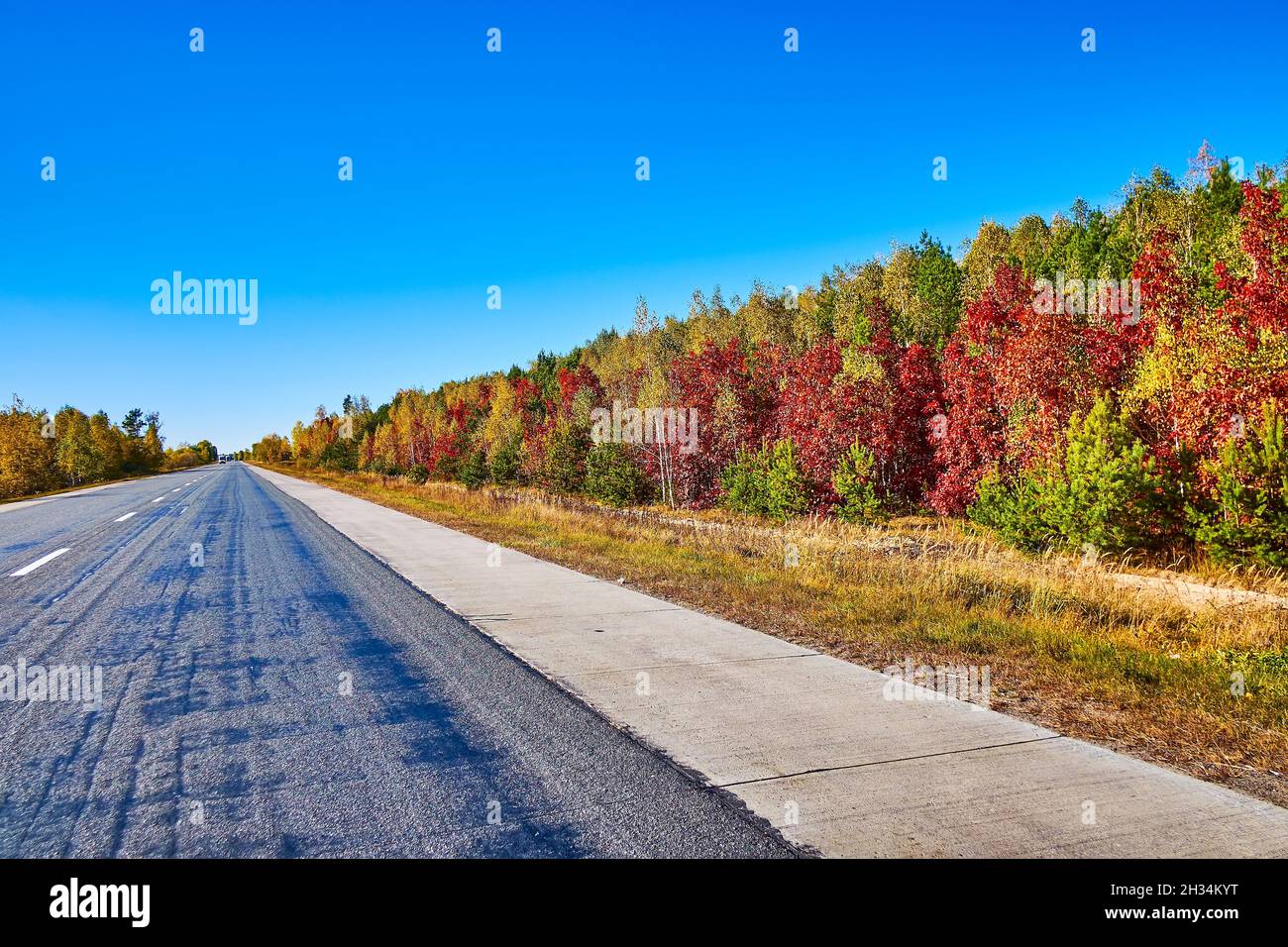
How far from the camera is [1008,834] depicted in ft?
11.2

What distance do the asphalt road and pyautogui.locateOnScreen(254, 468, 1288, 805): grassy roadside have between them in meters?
3.00

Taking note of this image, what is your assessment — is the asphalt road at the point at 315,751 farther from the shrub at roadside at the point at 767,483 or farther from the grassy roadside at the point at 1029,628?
the shrub at roadside at the point at 767,483

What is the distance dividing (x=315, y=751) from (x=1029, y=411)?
14.7 metres

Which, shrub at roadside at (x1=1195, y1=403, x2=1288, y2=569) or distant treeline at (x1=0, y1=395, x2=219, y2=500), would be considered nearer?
shrub at roadside at (x1=1195, y1=403, x2=1288, y2=569)

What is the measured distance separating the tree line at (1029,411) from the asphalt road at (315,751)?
1104cm

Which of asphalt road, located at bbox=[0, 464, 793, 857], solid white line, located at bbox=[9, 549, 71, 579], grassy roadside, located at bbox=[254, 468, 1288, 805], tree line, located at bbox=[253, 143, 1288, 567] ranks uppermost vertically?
tree line, located at bbox=[253, 143, 1288, 567]

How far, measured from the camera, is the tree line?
1092 cm

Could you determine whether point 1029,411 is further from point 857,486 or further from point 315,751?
point 315,751

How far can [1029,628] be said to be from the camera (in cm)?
746

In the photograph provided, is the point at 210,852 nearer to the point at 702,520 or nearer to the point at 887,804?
the point at 887,804

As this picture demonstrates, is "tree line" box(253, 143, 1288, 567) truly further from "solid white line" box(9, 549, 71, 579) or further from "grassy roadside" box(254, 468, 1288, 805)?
"solid white line" box(9, 549, 71, 579)

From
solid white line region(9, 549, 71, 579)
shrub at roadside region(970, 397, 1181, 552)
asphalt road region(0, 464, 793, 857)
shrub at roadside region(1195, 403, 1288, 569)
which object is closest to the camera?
asphalt road region(0, 464, 793, 857)

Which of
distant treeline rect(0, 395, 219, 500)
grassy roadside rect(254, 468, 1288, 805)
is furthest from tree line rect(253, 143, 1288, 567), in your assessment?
distant treeline rect(0, 395, 219, 500)

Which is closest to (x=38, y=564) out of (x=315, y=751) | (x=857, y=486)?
(x=315, y=751)
